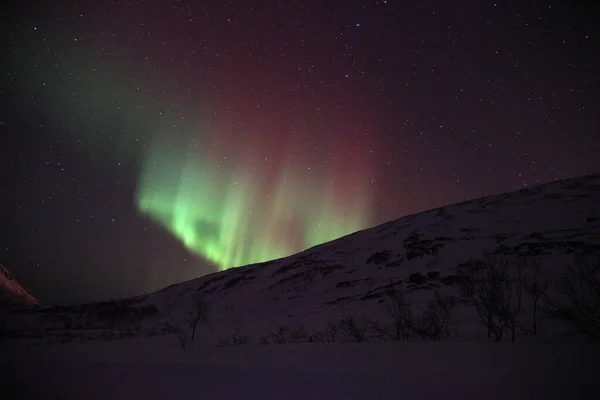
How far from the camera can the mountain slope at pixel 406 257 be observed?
81.9 ft

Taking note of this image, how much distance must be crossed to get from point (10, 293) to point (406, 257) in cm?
15260

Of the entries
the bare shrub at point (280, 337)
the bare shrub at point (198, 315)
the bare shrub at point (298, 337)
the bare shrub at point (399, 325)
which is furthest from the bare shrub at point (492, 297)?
the bare shrub at point (198, 315)

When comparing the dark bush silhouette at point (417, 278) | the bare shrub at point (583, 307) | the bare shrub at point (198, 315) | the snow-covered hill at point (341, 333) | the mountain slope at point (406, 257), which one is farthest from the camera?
the dark bush silhouette at point (417, 278)

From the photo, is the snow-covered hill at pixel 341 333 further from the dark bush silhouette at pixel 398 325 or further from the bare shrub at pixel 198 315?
the bare shrub at pixel 198 315

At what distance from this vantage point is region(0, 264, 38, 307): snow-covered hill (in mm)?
114938

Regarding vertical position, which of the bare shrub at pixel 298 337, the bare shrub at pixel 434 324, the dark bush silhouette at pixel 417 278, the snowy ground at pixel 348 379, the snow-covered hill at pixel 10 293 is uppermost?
the snow-covered hill at pixel 10 293

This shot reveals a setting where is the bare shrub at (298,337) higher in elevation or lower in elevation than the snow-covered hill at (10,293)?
lower

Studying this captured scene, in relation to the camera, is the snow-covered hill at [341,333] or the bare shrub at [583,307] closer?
the snow-covered hill at [341,333]

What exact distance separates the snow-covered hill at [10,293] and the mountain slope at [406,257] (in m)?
101

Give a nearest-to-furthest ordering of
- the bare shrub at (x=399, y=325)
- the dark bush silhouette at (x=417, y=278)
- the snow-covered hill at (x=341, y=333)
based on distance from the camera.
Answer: the snow-covered hill at (x=341, y=333), the bare shrub at (x=399, y=325), the dark bush silhouette at (x=417, y=278)

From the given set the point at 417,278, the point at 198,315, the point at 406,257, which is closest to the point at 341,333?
the point at 198,315

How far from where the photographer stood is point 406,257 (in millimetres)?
36250

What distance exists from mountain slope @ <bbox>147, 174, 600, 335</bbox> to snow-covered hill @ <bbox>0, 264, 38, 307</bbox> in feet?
332

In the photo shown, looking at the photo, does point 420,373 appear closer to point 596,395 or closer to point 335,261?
point 596,395
